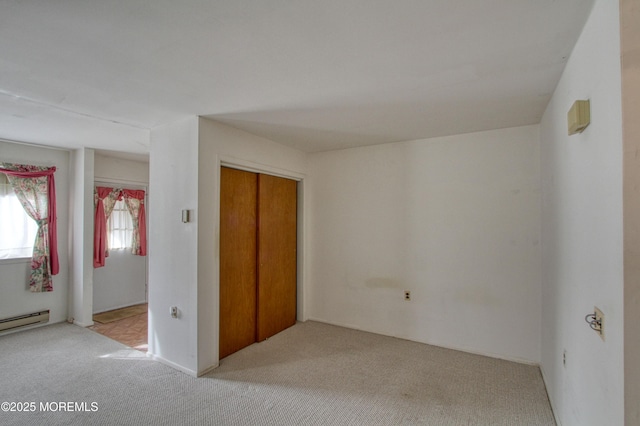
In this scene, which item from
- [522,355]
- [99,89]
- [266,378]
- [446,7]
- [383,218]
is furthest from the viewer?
[383,218]

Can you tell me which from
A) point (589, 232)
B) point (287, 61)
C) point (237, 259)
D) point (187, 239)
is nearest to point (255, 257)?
point (237, 259)

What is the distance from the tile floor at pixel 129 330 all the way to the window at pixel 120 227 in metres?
1.23

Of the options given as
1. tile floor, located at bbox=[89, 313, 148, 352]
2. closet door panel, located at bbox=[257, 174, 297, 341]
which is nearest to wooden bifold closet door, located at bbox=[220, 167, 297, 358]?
closet door panel, located at bbox=[257, 174, 297, 341]

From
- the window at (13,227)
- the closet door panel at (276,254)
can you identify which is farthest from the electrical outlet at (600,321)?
the window at (13,227)

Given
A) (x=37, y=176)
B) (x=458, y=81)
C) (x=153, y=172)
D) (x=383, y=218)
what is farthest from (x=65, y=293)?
(x=458, y=81)

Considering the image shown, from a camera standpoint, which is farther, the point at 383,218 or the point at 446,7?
the point at 383,218

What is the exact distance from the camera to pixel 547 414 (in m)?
2.22

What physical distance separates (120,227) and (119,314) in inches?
52.9

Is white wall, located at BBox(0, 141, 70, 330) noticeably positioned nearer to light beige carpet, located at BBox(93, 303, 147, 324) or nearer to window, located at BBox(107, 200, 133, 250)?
light beige carpet, located at BBox(93, 303, 147, 324)

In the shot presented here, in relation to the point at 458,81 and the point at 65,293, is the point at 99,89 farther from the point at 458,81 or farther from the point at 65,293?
the point at 65,293

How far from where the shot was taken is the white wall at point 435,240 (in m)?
3.05

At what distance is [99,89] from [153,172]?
3.42 ft

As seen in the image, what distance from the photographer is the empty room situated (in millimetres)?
1402

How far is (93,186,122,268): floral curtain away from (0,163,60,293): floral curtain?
21.5 inches
